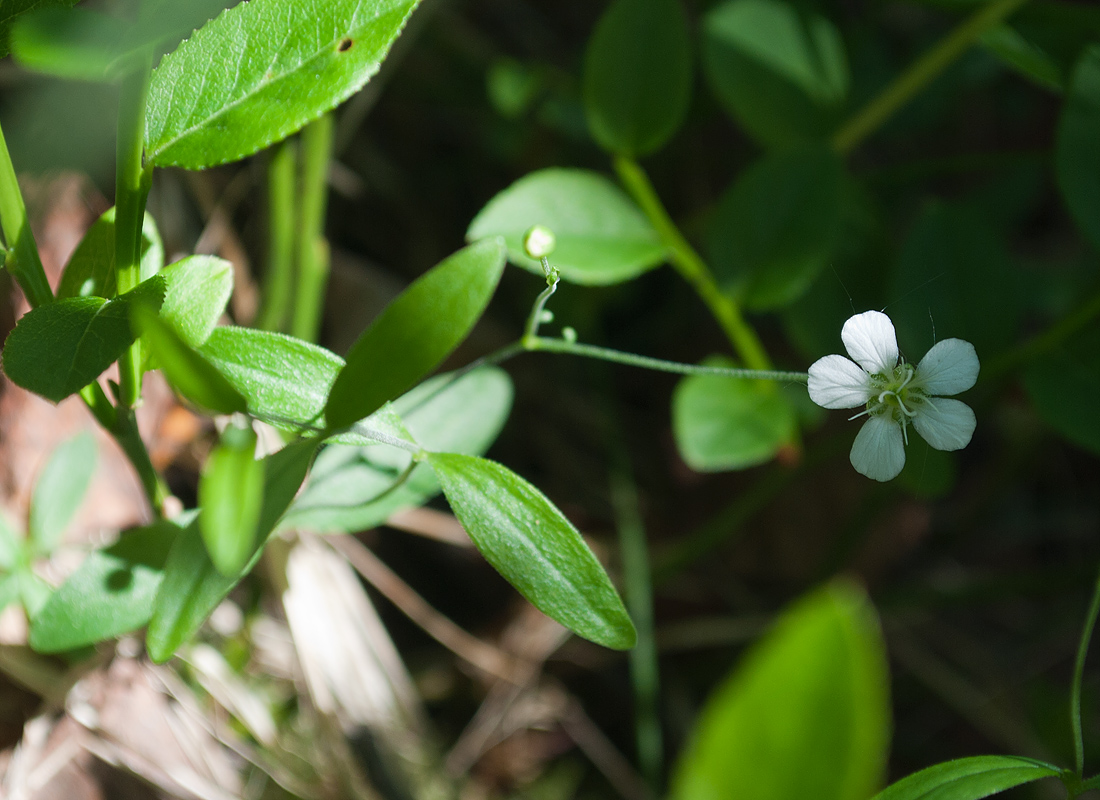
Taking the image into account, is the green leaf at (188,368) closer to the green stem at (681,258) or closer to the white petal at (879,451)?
the white petal at (879,451)

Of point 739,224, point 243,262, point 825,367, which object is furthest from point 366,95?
point 825,367

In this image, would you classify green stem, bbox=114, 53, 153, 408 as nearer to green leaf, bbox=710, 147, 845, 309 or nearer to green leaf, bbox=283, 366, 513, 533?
green leaf, bbox=283, 366, 513, 533

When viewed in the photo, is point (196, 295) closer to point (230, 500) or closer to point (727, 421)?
point (230, 500)

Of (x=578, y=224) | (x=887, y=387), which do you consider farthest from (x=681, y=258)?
(x=887, y=387)

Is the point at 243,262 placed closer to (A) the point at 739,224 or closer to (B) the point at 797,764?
(A) the point at 739,224

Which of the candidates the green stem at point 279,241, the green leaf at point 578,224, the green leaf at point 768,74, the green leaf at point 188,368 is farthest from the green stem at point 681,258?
the green leaf at point 188,368

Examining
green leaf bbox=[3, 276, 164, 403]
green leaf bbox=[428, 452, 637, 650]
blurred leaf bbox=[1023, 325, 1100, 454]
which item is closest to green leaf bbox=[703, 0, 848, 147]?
blurred leaf bbox=[1023, 325, 1100, 454]
